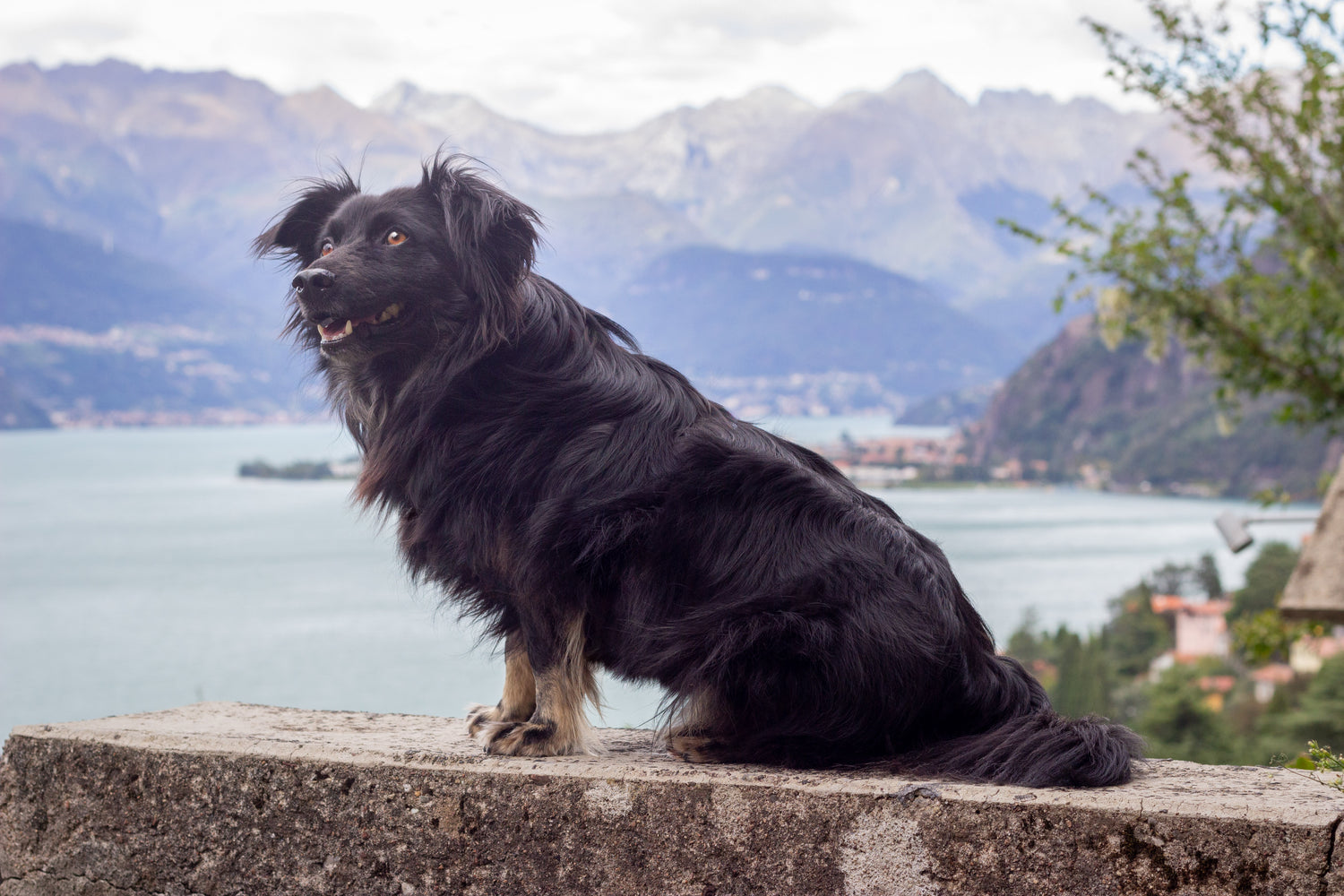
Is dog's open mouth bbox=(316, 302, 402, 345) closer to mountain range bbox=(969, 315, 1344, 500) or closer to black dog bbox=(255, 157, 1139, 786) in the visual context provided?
black dog bbox=(255, 157, 1139, 786)

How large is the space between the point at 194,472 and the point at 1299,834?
483ft

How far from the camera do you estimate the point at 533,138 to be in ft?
598

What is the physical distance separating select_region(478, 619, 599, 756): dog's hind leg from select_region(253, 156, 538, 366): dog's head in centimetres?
85

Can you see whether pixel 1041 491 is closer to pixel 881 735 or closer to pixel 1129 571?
pixel 1129 571

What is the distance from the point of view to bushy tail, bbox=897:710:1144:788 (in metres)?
2.35

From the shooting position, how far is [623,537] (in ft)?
8.54

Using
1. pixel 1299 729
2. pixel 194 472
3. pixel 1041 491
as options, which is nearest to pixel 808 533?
pixel 1299 729

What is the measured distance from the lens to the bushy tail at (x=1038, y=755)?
2.35 meters

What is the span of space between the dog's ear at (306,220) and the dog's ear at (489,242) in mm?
487

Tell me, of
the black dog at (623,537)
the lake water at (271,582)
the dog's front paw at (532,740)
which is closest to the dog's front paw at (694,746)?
the black dog at (623,537)

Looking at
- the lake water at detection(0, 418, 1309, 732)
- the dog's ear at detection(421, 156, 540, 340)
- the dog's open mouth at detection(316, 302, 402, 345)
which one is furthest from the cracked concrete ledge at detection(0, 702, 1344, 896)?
Answer: the lake water at detection(0, 418, 1309, 732)

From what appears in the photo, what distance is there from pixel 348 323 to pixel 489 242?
440 millimetres

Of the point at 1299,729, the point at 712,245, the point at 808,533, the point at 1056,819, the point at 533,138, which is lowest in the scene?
the point at 1299,729

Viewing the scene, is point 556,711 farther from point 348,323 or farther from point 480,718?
point 348,323
